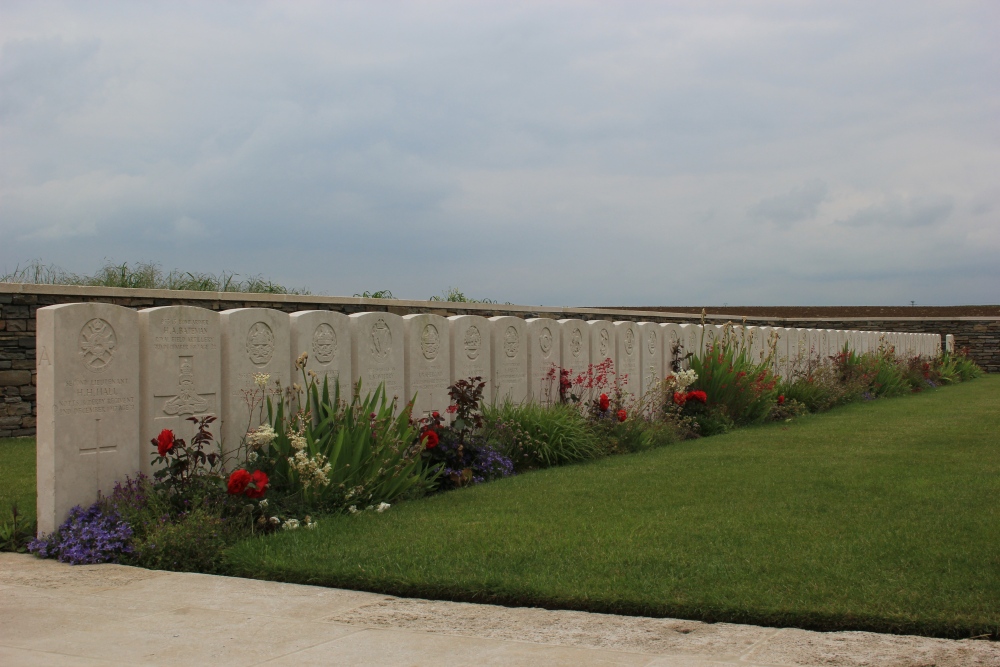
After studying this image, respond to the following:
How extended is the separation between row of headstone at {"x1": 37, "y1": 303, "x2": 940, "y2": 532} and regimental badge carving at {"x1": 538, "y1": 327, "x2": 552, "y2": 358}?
106mm

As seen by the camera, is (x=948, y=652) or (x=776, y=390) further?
(x=776, y=390)

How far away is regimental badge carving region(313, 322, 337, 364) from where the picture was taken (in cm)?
741

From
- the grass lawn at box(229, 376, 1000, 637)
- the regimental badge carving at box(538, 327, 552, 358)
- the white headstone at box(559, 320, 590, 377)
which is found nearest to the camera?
the grass lawn at box(229, 376, 1000, 637)

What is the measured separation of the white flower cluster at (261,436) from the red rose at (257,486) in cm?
51

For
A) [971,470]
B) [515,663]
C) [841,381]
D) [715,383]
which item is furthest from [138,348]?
[841,381]

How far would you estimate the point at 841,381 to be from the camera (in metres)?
17.9

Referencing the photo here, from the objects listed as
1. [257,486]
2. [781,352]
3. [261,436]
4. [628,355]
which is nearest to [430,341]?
[261,436]

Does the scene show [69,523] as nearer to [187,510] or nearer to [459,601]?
[187,510]

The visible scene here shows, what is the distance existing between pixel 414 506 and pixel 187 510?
5.45 feet

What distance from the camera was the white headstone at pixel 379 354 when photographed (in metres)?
7.83

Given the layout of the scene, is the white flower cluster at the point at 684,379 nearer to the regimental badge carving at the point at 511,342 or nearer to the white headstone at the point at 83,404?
the regimental badge carving at the point at 511,342

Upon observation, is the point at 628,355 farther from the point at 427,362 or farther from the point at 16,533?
the point at 16,533

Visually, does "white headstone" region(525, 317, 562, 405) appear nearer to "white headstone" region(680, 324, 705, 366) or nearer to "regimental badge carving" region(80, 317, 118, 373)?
"white headstone" region(680, 324, 705, 366)

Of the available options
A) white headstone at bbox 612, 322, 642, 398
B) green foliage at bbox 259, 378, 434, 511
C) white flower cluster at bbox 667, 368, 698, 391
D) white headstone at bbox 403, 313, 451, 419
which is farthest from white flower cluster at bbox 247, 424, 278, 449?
white flower cluster at bbox 667, 368, 698, 391
